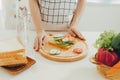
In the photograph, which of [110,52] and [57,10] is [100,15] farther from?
[110,52]

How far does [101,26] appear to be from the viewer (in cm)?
240

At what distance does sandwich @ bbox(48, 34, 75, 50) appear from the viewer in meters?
1.18

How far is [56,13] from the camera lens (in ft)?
4.89

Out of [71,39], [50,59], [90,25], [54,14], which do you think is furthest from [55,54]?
[90,25]

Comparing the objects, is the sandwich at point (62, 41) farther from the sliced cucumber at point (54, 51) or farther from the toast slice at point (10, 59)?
the toast slice at point (10, 59)

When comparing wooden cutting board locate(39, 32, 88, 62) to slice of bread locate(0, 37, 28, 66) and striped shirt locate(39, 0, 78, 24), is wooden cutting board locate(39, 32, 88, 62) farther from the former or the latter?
striped shirt locate(39, 0, 78, 24)

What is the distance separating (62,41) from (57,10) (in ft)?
1.09

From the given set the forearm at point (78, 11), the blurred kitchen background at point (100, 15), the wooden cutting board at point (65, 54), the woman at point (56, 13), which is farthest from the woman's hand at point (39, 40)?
the blurred kitchen background at point (100, 15)

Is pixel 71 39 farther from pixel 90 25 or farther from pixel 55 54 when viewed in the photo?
pixel 90 25

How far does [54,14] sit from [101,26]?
1022mm

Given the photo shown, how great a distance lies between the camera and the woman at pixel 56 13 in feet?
4.74

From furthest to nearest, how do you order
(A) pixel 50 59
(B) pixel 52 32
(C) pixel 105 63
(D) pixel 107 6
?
(D) pixel 107 6
(B) pixel 52 32
(A) pixel 50 59
(C) pixel 105 63

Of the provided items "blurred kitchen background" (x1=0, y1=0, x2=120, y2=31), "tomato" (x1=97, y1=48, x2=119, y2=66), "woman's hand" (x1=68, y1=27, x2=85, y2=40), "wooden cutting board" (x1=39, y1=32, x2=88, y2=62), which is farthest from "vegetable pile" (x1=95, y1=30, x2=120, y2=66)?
"blurred kitchen background" (x1=0, y1=0, x2=120, y2=31)

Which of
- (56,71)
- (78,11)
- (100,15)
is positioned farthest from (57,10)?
(100,15)
